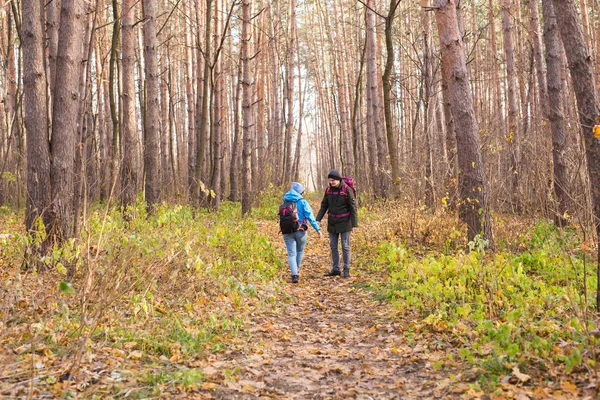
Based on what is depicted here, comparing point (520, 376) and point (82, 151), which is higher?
point (82, 151)

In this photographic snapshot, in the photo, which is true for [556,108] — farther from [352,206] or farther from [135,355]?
[135,355]

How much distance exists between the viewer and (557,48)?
9.16 metres

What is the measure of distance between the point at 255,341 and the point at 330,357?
832 mm

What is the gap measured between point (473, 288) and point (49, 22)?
766 cm

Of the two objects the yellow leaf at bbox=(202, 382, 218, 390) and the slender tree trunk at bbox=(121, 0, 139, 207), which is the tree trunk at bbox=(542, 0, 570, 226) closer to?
the yellow leaf at bbox=(202, 382, 218, 390)

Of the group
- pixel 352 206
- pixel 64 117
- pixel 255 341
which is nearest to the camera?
pixel 255 341

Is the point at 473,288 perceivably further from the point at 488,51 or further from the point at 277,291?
the point at 488,51

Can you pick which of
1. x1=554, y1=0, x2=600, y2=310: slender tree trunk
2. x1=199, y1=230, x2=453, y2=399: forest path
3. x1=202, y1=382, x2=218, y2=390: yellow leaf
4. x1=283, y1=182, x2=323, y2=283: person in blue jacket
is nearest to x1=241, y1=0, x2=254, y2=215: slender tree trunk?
x1=283, y1=182, x2=323, y2=283: person in blue jacket

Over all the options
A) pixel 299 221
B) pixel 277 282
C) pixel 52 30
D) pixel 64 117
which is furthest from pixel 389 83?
pixel 64 117

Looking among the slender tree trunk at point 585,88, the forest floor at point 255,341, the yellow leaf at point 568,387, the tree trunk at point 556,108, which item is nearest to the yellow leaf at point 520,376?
the forest floor at point 255,341

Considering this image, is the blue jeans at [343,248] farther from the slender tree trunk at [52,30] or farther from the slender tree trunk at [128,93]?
the slender tree trunk at [52,30]

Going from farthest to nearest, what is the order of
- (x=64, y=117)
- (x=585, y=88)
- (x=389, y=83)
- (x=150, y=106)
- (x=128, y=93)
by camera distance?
1. (x=389, y=83)
2. (x=150, y=106)
3. (x=128, y=93)
4. (x=64, y=117)
5. (x=585, y=88)

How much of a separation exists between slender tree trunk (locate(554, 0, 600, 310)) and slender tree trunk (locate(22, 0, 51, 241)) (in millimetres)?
5977

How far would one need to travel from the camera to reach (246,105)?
12617mm
